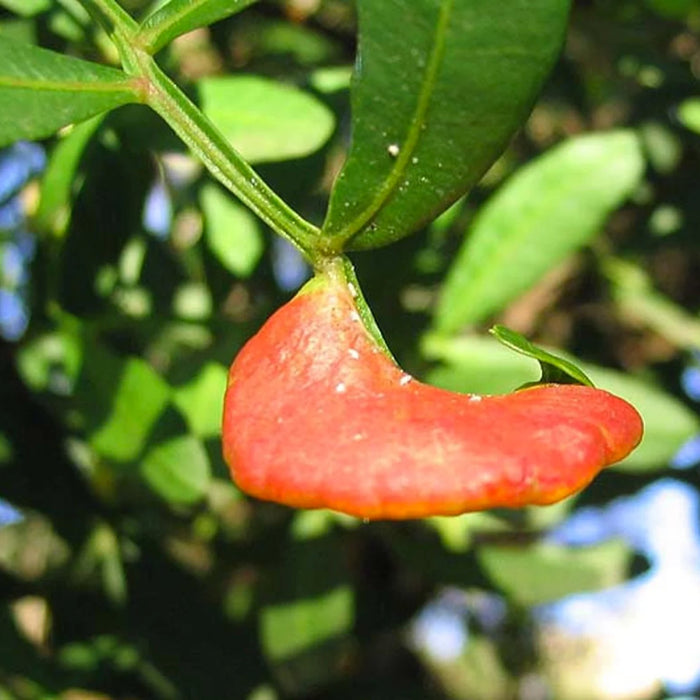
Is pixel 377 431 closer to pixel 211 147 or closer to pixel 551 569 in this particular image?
pixel 211 147

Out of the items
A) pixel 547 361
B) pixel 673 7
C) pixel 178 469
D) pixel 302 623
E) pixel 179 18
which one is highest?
pixel 673 7

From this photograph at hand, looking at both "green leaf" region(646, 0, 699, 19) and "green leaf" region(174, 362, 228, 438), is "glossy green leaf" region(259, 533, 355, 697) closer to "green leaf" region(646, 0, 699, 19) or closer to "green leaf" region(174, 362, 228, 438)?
"green leaf" region(174, 362, 228, 438)

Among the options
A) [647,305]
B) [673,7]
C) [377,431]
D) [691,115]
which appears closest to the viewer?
[377,431]

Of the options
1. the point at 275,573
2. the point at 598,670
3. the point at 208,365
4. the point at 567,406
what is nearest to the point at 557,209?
the point at 208,365

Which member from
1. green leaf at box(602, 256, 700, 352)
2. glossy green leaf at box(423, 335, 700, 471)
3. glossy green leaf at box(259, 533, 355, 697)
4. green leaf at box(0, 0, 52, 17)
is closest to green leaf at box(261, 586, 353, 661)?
glossy green leaf at box(259, 533, 355, 697)

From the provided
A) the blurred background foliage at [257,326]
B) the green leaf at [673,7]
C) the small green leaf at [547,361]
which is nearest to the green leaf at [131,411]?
the blurred background foliage at [257,326]

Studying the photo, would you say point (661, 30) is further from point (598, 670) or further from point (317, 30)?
point (598, 670)

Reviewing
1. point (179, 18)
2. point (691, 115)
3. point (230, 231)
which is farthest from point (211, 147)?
point (691, 115)
